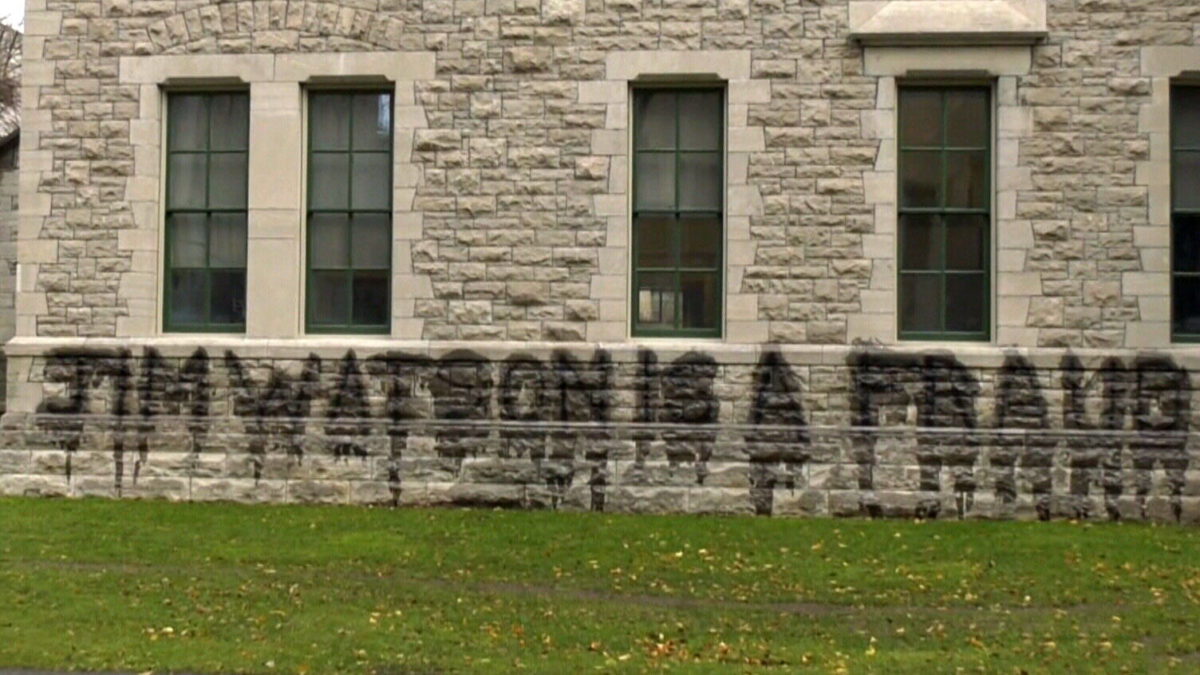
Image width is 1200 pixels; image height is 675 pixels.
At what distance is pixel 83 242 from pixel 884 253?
345 inches

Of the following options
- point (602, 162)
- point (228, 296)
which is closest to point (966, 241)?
point (602, 162)

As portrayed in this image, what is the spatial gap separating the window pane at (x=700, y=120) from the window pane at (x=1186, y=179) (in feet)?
15.7

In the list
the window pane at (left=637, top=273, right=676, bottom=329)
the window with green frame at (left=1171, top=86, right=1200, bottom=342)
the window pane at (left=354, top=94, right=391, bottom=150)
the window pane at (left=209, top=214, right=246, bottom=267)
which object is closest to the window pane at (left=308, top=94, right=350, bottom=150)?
the window pane at (left=354, top=94, right=391, bottom=150)

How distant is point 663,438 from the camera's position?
1398cm

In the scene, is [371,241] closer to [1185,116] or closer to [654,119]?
[654,119]

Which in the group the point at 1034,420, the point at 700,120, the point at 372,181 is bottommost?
the point at 1034,420

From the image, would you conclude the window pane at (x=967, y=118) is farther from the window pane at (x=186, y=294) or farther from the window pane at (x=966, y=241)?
the window pane at (x=186, y=294)

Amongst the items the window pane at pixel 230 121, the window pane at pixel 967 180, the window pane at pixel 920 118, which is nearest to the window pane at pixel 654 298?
the window pane at pixel 920 118

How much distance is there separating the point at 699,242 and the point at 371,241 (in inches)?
Answer: 142

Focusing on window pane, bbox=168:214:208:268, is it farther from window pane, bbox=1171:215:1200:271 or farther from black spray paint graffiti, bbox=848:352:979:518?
window pane, bbox=1171:215:1200:271

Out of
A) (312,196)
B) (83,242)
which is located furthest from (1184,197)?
(83,242)

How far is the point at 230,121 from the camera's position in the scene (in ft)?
49.6

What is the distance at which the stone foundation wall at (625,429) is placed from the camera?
44.8ft

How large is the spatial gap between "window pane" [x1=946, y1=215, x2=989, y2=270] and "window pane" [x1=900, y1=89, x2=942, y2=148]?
87cm
